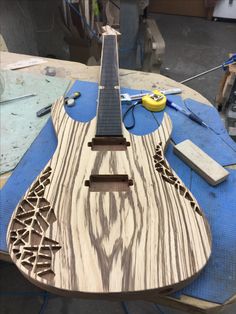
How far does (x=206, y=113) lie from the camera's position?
1.00 meters

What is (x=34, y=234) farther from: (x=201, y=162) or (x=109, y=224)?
(x=201, y=162)

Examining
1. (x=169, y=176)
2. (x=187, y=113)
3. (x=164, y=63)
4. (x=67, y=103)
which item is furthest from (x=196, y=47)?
(x=169, y=176)

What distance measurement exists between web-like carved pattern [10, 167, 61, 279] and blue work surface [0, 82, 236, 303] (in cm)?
9

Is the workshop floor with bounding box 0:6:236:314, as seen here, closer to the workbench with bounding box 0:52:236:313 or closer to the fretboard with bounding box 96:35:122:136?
the workbench with bounding box 0:52:236:313

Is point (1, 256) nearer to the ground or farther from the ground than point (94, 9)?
nearer to the ground

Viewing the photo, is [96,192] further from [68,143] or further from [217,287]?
[217,287]

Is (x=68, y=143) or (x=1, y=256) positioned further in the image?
(x=68, y=143)

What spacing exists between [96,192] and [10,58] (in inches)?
35.8

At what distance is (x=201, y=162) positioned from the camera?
793 mm

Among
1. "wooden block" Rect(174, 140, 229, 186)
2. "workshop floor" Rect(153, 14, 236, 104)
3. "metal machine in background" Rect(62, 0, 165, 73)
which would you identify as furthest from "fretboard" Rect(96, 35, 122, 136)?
"workshop floor" Rect(153, 14, 236, 104)

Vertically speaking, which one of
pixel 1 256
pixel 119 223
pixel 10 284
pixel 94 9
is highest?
pixel 94 9

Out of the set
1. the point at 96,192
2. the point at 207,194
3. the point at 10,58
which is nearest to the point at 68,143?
the point at 96,192

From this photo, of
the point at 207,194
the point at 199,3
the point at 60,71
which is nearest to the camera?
the point at 207,194

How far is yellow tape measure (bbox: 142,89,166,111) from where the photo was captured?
3.22ft
